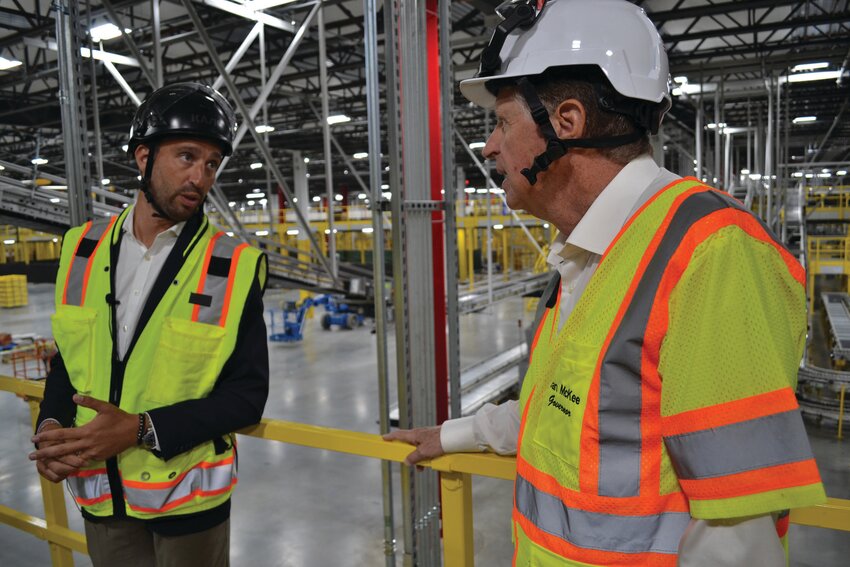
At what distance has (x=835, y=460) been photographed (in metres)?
8.48

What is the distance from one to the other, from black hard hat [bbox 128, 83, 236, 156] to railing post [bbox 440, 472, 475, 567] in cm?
148

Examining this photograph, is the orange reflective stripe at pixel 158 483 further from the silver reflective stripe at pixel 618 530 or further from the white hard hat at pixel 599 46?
the white hard hat at pixel 599 46

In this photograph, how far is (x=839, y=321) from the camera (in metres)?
13.2

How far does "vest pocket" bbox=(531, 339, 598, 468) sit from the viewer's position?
3.51ft

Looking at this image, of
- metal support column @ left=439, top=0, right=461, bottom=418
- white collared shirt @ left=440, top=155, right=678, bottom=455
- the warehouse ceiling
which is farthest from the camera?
the warehouse ceiling

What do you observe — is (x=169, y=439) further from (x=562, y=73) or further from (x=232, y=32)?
(x=232, y=32)

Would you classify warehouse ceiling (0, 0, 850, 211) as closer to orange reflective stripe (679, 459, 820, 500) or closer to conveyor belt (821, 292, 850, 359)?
conveyor belt (821, 292, 850, 359)

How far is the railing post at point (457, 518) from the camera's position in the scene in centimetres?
197

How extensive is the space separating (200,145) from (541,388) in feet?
5.29

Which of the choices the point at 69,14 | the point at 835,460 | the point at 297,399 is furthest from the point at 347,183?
the point at 69,14

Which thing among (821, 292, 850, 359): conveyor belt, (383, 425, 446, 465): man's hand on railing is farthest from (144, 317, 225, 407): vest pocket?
(821, 292, 850, 359): conveyor belt

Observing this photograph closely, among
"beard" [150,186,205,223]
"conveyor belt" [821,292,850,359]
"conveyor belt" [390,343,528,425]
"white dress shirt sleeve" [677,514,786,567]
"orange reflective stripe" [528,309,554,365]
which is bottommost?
"conveyor belt" [390,343,528,425]

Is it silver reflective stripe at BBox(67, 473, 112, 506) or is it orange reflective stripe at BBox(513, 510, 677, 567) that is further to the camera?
silver reflective stripe at BBox(67, 473, 112, 506)

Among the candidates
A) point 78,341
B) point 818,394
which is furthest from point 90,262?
point 818,394
